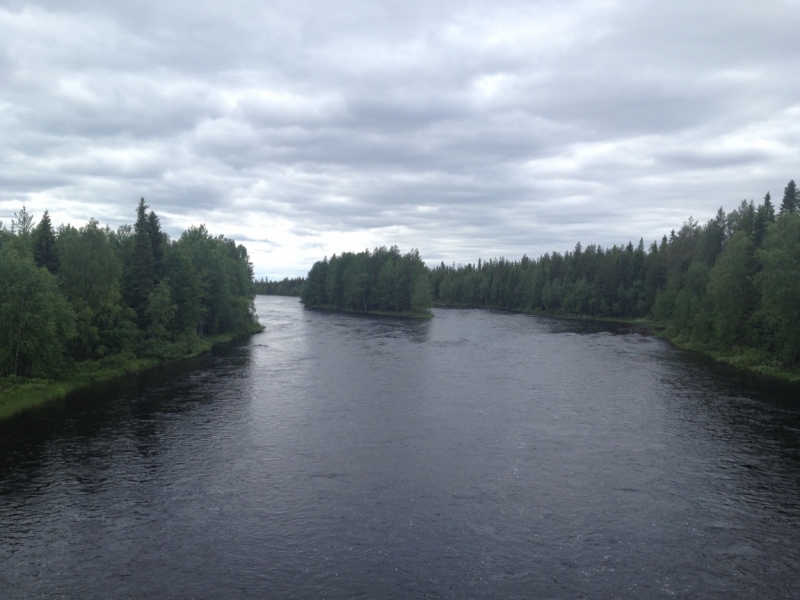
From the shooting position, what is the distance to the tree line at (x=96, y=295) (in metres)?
38.8

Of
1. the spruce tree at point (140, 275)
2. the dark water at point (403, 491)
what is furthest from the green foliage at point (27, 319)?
the spruce tree at point (140, 275)

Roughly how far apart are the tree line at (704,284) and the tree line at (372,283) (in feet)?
126

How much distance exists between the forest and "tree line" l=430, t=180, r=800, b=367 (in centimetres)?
15

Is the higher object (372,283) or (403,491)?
(372,283)

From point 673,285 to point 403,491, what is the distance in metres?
91.8

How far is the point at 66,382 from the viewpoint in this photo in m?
42.6

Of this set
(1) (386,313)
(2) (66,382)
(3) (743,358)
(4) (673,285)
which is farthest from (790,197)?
(2) (66,382)

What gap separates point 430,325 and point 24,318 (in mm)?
76221

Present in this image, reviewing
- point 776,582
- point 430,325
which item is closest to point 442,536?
point 776,582

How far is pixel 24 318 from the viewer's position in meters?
38.1

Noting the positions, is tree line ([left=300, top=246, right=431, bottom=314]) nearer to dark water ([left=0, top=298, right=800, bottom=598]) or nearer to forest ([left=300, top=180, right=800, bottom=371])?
forest ([left=300, top=180, right=800, bottom=371])

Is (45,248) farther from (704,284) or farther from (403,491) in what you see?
(704,284)

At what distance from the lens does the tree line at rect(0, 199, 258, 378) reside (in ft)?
127

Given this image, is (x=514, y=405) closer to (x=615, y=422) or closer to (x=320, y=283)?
(x=615, y=422)
